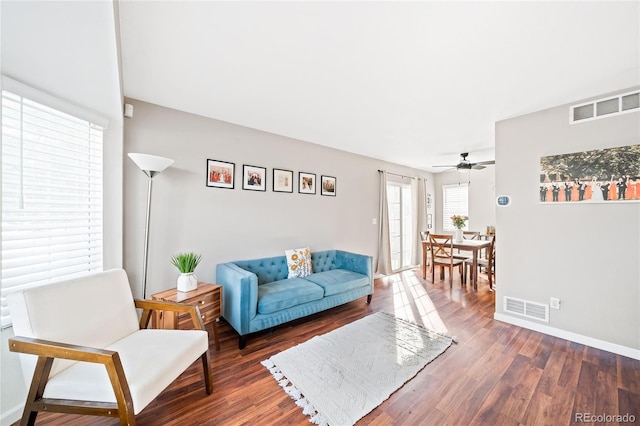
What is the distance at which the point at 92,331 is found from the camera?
1557mm

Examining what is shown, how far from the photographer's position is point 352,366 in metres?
2.08

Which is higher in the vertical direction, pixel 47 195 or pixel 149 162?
pixel 149 162

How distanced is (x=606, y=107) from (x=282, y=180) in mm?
3664

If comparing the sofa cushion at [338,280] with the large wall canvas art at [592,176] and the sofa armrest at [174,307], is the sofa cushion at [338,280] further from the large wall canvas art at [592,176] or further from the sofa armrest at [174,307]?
the large wall canvas art at [592,176]

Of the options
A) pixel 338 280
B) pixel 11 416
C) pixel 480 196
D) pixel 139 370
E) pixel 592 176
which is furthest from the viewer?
pixel 480 196

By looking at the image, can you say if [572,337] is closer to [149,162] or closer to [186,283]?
[186,283]

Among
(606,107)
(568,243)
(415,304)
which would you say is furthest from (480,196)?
(415,304)

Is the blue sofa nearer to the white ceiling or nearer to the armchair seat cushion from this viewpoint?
the armchair seat cushion

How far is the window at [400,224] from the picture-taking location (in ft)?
18.4

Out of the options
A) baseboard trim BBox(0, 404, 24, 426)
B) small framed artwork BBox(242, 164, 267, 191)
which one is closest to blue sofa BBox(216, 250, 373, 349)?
small framed artwork BBox(242, 164, 267, 191)

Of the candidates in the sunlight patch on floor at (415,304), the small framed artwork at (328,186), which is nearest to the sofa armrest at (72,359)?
the sunlight patch on floor at (415,304)

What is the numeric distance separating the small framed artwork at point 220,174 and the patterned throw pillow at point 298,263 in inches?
48.9

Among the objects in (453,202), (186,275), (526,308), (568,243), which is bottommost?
(526,308)

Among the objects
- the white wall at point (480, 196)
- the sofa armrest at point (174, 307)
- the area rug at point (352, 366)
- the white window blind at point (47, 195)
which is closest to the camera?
the white window blind at point (47, 195)
